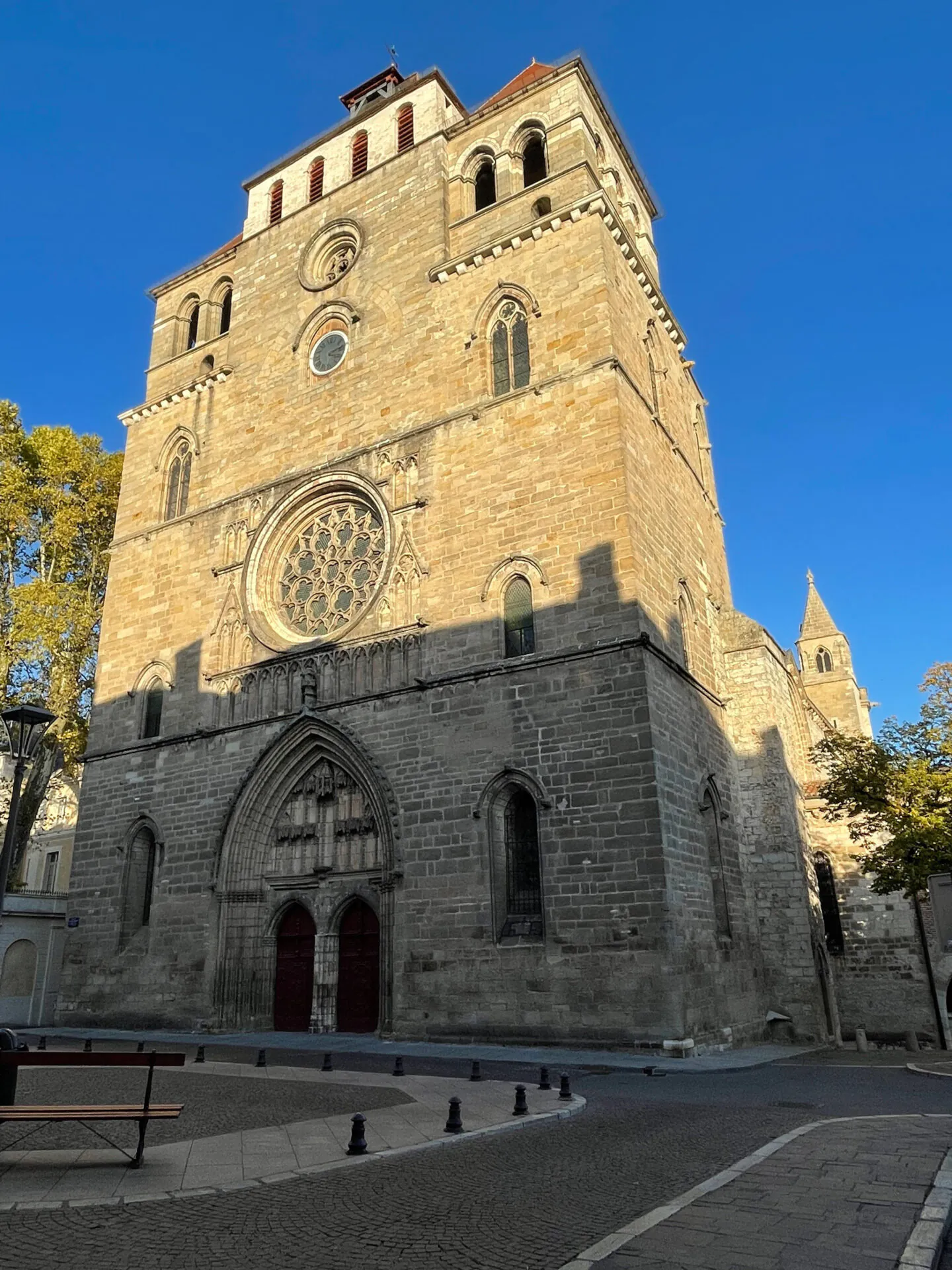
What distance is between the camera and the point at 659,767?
14680mm

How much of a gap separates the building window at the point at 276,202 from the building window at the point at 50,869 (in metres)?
24.5

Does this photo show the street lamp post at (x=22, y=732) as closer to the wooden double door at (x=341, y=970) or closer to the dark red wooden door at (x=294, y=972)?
the wooden double door at (x=341, y=970)

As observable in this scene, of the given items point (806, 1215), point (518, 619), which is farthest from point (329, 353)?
point (806, 1215)

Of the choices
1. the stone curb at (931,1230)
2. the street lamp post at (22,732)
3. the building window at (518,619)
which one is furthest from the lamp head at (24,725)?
the stone curb at (931,1230)

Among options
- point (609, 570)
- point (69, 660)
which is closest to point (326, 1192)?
point (609, 570)

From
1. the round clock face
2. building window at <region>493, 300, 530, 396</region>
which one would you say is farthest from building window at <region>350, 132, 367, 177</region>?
building window at <region>493, 300, 530, 396</region>

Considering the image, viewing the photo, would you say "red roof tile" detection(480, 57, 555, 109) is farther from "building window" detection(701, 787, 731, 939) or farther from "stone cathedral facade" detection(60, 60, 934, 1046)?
"building window" detection(701, 787, 731, 939)

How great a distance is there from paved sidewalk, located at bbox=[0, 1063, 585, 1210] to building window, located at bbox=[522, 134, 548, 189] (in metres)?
19.9

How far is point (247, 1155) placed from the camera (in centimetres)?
662

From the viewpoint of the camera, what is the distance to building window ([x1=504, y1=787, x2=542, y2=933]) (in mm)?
15227

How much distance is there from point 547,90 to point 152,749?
17.9 metres

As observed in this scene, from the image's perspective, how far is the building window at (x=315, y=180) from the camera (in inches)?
1009

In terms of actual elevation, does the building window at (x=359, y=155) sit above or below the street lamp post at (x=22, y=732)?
above

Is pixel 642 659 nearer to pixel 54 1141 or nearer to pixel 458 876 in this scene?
pixel 458 876
